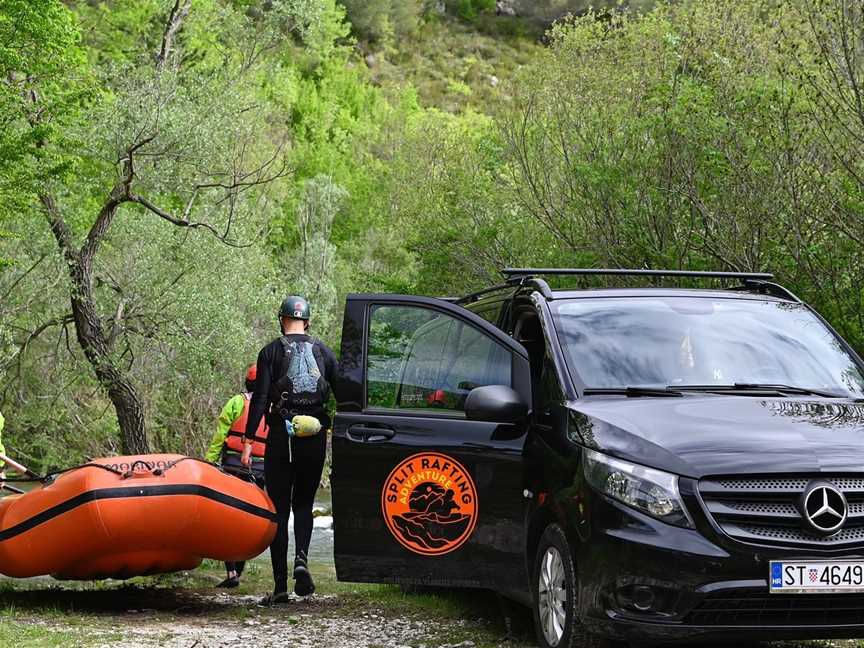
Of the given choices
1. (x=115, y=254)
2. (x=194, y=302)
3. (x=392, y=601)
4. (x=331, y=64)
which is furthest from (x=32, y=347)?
(x=331, y=64)

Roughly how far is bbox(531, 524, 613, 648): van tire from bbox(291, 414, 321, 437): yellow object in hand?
2875 millimetres

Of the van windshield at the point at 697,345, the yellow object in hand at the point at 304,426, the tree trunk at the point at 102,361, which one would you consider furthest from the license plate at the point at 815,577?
the tree trunk at the point at 102,361

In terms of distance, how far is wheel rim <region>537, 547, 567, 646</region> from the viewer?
5.86m

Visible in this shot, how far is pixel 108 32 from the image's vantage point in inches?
1403

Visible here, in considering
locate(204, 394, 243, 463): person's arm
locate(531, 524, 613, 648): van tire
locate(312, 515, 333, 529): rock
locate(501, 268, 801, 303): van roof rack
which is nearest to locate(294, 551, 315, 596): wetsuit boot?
locate(204, 394, 243, 463): person's arm

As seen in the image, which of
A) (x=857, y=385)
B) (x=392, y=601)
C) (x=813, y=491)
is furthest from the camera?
(x=392, y=601)

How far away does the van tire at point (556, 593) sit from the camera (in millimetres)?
5668

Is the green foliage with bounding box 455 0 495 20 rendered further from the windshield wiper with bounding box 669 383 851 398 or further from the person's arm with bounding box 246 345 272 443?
the windshield wiper with bounding box 669 383 851 398

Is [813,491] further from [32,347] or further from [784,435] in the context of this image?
[32,347]

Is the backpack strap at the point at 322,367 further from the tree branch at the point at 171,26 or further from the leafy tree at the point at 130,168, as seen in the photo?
the tree branch at the point at 171,26

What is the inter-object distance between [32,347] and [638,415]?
77.1 ft

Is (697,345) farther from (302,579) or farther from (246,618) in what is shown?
(302,579)

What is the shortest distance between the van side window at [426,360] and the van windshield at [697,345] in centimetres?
50

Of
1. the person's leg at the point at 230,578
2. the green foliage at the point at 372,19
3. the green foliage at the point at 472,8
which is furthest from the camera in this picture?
the green foliage at the point at 472,8
